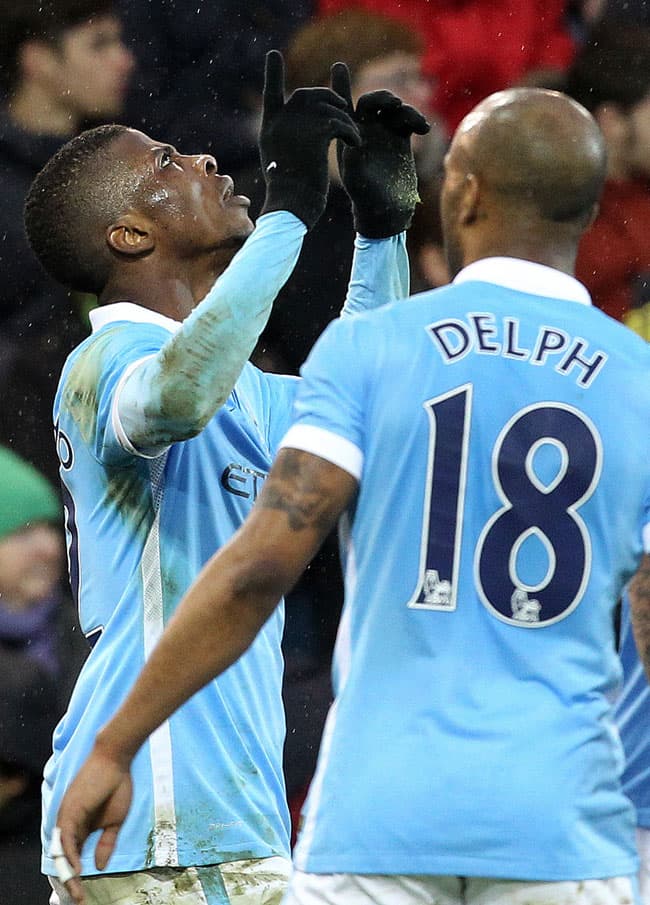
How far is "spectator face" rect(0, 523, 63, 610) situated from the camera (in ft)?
15.2

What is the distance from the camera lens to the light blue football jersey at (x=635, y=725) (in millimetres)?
2098

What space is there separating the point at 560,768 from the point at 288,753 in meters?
2.83

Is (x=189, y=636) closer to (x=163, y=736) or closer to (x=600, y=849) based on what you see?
(x=600, y=849)

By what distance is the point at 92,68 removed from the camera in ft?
16.3

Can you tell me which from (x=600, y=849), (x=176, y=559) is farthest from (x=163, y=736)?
(x=600, y=849)

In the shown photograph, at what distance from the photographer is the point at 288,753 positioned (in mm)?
4539

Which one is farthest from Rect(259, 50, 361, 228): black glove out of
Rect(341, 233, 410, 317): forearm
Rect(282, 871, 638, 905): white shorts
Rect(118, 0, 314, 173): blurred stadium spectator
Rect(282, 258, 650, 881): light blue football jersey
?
Rect(118, 0, 314, 173): blurred stadium spectator

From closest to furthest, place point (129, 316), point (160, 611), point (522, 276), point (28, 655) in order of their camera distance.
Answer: point (522, 276), point (160, 611), point (129, 316), point (28, 655)

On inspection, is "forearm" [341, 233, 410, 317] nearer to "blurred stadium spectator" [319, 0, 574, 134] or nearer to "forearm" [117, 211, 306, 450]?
"forearm" [117, 211, 306, 450]

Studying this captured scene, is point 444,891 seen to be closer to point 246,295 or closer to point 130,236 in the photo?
point 246,295

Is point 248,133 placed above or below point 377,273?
above

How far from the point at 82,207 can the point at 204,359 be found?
69cm

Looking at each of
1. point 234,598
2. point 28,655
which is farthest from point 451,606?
point 28,655

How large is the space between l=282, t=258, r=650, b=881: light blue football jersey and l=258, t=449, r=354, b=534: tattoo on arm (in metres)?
0.02
